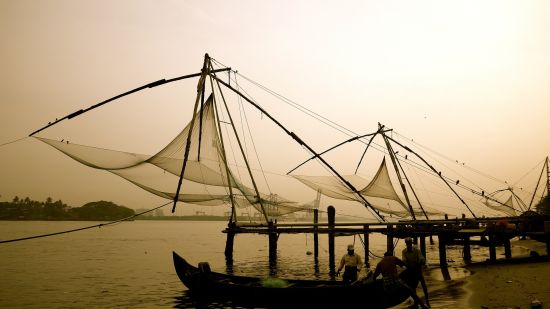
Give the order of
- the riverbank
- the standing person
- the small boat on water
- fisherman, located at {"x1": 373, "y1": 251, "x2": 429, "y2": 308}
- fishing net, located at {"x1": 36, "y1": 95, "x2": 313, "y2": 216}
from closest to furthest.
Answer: fisherman, located at {"x1": 373, "y1": 251, "x2": 429, "y2": 308}, the riverbank, the small boat on water, the standing person, fishing net, located at {"x1": 36, "y1": 95, "x2": 313, "y2": 216}

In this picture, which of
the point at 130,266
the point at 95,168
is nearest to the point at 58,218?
the point at 130,266

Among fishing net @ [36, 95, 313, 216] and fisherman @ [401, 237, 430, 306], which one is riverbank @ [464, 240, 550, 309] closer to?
fisherman @ [401, 237, 430, 306]

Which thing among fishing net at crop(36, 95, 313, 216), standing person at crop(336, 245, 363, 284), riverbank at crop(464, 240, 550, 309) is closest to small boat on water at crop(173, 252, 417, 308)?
standing person at crop(336, 245, 363, 284)

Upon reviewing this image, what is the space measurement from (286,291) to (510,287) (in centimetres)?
696

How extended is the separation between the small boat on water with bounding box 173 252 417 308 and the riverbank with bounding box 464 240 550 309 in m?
2.35

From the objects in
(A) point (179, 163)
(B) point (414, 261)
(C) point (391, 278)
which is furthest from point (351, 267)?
(A) point (179, 163)

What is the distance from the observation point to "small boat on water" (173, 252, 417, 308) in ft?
35.2

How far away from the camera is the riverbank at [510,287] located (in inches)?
413

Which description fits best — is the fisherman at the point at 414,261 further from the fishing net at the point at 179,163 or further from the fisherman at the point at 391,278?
the fishing net at the point at 179,163

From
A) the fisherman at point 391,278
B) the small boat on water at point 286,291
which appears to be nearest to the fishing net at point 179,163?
the small boat on water at point 286,291

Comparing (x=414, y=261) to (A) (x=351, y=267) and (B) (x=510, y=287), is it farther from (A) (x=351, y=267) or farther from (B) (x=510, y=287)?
(B) (x=510, y=287)

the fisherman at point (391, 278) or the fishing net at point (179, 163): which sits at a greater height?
the fishing net at point (179, 163)

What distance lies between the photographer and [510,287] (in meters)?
12.3

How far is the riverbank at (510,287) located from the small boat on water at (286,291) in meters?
2.35
